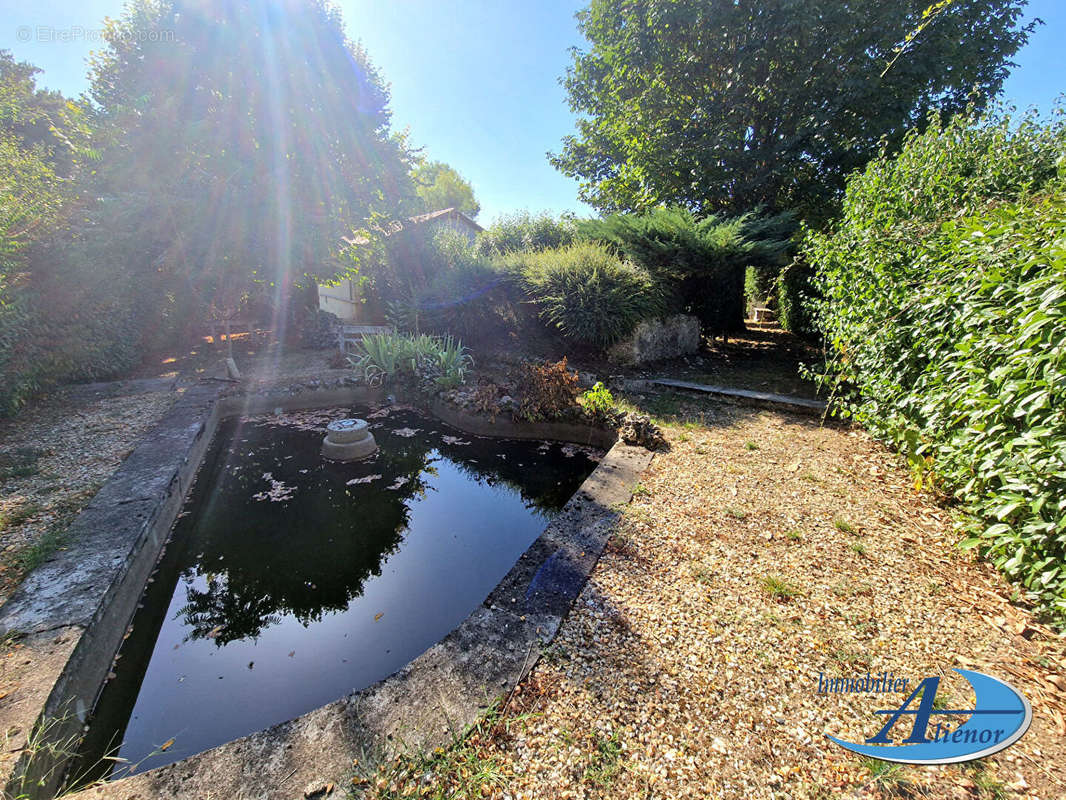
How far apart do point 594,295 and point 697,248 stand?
205 centimetres

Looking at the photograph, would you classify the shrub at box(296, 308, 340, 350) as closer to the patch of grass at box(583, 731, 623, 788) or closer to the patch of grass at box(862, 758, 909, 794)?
the patch of grass at box(583, 731, 623, 788)

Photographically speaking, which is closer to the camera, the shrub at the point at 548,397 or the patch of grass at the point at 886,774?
the patch of grass at the point at 886,774

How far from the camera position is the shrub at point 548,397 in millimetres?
4676

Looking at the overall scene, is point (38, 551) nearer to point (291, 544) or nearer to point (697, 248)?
point (291, 544)

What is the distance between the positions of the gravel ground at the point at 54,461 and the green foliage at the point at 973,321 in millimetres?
4774

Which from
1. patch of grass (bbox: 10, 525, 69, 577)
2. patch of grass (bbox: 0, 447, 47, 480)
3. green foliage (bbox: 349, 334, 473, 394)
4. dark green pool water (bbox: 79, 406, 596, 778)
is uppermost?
green foliage (bbox: 349, 334, 473, 394)

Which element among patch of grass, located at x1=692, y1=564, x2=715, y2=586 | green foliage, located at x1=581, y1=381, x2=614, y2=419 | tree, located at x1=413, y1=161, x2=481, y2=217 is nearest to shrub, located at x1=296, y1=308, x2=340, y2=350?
green foliage, located at x1=581, y1=381, x2=614, y2=419

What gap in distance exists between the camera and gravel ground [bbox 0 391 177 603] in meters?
2.40

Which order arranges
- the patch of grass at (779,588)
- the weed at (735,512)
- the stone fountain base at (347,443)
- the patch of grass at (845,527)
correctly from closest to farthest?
1. the patch of grass at (779,588)
2. the patch of grass at (845,527)
3. the weed at (735,512)
4. the stone fountain base at (347,443)

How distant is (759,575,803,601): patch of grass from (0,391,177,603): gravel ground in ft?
12.5

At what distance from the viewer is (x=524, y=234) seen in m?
11.5

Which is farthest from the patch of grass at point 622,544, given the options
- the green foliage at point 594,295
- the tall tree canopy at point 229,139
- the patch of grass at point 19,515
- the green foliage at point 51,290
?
the tall tree canopy at point 229,139

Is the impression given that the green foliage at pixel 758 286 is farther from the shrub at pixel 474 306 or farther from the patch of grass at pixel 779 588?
the patch of grass at pixel 779 588

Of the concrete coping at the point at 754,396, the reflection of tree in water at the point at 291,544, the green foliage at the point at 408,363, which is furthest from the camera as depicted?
the green foliage at the point at 408,363
